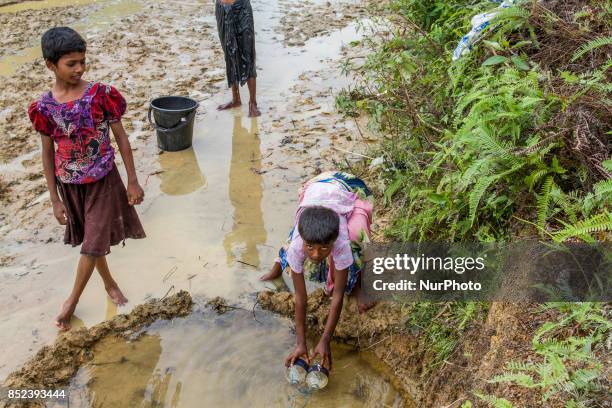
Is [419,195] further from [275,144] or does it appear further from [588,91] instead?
[275,144]

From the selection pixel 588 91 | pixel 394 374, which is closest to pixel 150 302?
pixel 394 374

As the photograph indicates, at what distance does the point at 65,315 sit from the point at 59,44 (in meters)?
1.51

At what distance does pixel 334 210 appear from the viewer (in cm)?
311

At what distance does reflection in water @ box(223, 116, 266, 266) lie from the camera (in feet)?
13.2

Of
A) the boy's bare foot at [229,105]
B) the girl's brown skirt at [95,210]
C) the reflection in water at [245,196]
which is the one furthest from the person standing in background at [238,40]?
the girl's brown skirt at [95,210]

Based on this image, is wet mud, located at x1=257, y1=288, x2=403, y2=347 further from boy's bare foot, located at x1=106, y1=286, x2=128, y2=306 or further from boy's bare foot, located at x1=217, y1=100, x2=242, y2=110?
boy's bare foot, located at x1=217, y1=100, x2=242, y2=110

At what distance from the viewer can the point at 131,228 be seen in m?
3.41

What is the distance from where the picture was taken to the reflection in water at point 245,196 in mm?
4020

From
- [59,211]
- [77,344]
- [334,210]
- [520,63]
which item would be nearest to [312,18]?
[520,63]

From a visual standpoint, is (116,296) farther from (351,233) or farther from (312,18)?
(312,18)

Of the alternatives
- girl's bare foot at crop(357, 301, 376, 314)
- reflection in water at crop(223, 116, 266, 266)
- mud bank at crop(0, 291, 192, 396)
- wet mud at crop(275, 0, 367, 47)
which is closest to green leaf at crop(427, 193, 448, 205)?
girl's bare foot at crop(357, 301, 376, 314)

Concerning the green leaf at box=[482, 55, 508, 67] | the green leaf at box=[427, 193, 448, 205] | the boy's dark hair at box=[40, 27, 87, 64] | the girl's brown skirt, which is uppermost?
the boy's dark hair at box=[40, 27, 87, 64]

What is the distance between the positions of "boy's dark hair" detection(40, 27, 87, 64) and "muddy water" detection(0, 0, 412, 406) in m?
1.49

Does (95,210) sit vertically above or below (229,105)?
above
